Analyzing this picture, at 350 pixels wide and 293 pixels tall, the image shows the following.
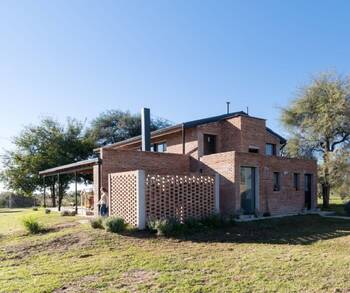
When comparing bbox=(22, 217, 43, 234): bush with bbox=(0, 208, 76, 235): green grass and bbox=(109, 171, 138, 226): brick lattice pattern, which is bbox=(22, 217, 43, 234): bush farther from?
bbox=(109, 171, 138, 226): brick lattice pattern

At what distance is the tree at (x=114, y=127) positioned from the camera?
4378 cm

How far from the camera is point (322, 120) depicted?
78.8 ft

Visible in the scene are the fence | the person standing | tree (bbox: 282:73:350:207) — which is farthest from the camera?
tree (bbox: 282:73:350:207)

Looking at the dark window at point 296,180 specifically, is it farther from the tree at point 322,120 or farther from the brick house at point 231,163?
the tree at point 322,120

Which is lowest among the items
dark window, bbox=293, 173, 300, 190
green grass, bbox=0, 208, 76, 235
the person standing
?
green grass, bbox=0, 208, 76, 235

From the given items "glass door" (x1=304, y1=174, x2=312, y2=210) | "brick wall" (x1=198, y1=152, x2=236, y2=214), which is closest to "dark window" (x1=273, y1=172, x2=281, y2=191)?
"glass door" (x1=304, y1=174, x2=312, y2=210)

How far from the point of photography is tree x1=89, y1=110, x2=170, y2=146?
1724 inches

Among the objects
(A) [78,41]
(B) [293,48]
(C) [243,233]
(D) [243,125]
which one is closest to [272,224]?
(C) [243,233]

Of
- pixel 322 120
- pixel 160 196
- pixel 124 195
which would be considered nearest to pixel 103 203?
pixel 124 195

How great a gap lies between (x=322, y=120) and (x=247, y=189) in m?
9.57

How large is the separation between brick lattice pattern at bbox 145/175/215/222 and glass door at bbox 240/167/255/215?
7.60 ft

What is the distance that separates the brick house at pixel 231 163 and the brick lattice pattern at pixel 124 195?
933 millimetres

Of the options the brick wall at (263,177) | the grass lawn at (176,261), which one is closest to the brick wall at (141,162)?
the brick wall at (263,177)

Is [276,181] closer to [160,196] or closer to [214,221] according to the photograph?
[214,221]
